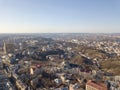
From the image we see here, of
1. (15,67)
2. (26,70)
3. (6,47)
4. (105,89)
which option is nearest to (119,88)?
(105,89)

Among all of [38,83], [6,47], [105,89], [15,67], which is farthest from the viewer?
[6,47]

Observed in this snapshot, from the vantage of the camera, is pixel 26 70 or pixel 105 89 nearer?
pixel 105 89

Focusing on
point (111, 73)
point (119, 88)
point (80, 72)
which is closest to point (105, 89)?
point (119, 88)

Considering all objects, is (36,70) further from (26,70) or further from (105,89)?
(105,89)

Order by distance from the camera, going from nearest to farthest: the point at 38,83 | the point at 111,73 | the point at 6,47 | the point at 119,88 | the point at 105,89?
the point at 105,89
the point at 119,88
the point at 38,83
the point at 111,73
the point at 6,47

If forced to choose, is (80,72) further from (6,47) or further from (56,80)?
(6,47)

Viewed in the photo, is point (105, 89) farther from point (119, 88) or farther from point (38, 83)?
point (38, 83)

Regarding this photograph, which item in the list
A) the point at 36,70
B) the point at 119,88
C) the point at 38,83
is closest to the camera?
the point at 119,88

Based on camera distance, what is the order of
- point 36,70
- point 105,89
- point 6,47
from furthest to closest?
point 6,47 < point 36,70 < point 105,89

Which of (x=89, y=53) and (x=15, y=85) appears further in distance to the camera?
(x=89, y=53)
